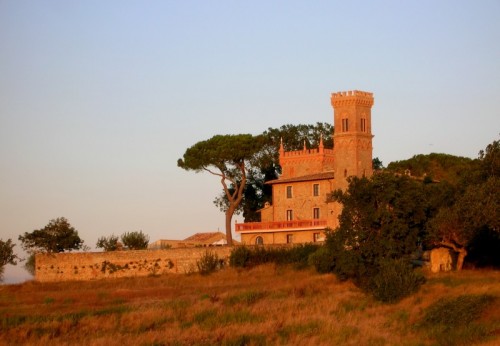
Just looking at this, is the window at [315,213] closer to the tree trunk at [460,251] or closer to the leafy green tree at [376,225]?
the leafy green tree at [376,225]

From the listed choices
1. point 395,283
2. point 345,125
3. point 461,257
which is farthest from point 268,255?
point 395,283

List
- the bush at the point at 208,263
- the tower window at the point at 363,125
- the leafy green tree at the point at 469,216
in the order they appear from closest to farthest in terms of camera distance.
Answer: the leafy green tree at the point at 469,216, the bush at the point at 208,263, the tower window at the point at 363,125

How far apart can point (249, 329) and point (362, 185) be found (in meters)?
17.2

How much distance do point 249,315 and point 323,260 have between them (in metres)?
13.1

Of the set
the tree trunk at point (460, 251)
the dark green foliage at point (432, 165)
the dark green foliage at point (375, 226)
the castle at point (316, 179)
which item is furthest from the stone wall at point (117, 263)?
the dark green foliage at point (432, 165)

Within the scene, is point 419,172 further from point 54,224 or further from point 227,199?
point 54,224

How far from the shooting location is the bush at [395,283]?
151 feet

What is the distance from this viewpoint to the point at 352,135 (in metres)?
68.1

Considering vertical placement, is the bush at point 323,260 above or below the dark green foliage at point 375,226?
below

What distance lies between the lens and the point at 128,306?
4400cm

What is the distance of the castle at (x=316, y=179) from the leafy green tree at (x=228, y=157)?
6.85ft

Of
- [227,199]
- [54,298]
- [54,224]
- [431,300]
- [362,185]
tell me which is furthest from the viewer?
[227,199]

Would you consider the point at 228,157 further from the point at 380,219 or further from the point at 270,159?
the point at 380,219

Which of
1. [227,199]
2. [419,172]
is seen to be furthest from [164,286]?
[419,172]
